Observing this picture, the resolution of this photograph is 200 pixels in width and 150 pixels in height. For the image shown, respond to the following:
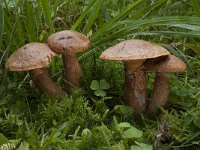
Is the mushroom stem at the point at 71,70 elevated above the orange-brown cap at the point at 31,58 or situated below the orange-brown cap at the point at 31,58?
below

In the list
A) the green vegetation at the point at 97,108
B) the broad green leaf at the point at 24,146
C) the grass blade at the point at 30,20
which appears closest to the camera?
the broad green leaf at the point at 24,146

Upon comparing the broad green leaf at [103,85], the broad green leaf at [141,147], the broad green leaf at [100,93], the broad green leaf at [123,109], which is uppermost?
the broad green leaf at [103,85]

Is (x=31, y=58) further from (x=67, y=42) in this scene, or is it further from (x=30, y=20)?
(x=30, y=20)

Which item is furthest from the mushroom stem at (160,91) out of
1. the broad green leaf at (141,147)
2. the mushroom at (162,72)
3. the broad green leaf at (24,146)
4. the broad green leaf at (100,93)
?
the broad green leaf at (24,146)

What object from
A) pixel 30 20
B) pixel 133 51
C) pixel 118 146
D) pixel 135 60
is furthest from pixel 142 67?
pixel 30 20

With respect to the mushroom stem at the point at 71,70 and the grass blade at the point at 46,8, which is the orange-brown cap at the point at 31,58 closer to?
the mushroom stem at the point at 71,70

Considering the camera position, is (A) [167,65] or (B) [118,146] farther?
(A) [167,65]

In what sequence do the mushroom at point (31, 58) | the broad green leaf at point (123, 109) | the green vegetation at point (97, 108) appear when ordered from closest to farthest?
the green vegetation at point (97, 108)
the mushroom at point (31, 58)
the broad green leaf at point (123, 109)
